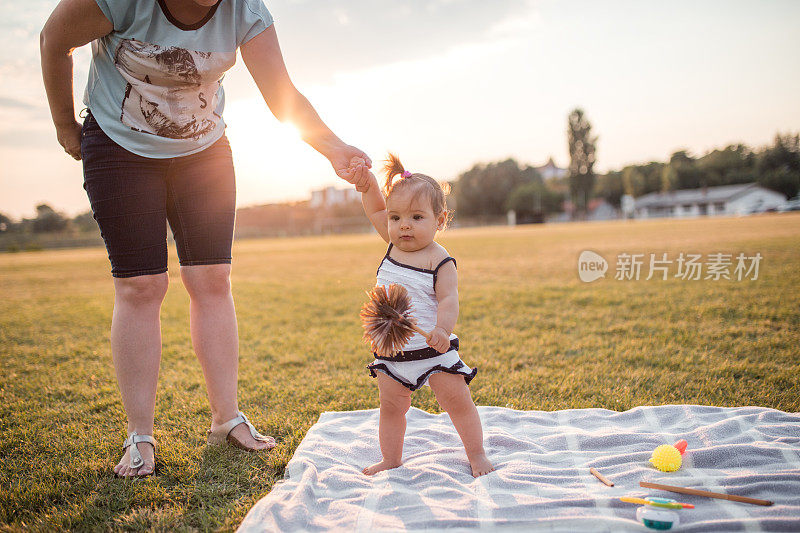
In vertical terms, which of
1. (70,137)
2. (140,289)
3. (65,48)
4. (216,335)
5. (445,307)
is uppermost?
(65,48)

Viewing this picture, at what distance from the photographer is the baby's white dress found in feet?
6.94

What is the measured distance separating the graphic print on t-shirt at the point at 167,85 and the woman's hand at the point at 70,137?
0.35m

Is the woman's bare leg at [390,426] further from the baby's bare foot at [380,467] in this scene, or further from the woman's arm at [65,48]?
the woman's arm at [65,48]

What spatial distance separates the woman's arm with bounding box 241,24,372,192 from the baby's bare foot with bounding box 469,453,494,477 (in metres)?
1.25

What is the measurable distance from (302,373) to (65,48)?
2440mm

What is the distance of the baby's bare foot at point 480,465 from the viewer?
2.10 metres

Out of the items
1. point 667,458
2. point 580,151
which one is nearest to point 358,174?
point 667,458

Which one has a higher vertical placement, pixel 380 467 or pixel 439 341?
pixel 439 341

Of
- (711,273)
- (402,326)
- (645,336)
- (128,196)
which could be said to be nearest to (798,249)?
(711,273)

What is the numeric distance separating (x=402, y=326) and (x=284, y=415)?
1252 mm

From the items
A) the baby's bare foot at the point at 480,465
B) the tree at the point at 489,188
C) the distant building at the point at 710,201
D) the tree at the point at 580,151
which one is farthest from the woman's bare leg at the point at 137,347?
the tree at the point at 489,188

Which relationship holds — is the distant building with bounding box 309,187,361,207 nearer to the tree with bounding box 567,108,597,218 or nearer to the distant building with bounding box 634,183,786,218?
the tree with bounding box 567,108,597,218

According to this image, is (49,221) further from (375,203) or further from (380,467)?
(380,467)

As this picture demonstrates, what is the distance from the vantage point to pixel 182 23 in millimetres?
2082
